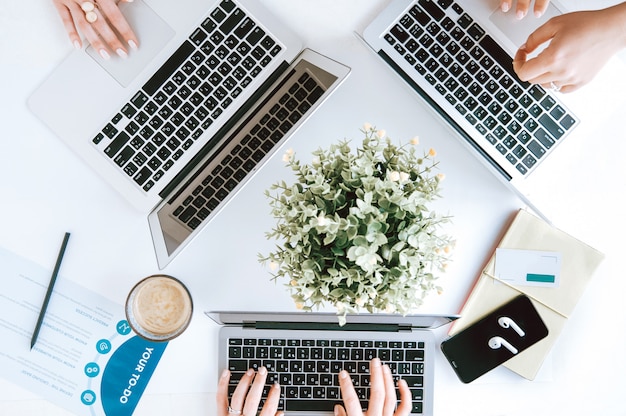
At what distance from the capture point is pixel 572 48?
37.9 inches

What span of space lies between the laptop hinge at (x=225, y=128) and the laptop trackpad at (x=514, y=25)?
40 cm

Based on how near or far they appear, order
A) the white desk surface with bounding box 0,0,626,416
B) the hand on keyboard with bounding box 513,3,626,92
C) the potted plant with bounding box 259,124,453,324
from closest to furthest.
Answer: the potted plant with bounding box 259,124,453,324, the hand on keyboard with bounding box 513,3,626,92, the white desk surface with bounding box 0,0,626,416

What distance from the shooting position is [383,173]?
82 cm

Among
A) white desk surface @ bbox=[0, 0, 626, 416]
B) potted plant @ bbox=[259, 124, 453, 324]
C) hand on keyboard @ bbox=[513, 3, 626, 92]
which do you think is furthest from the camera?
white desk surface @ bbox=[0, 0, 626, 416]

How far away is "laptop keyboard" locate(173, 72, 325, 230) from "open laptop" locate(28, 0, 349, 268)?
0.04 m

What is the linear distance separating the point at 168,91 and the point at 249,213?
282 millimetres

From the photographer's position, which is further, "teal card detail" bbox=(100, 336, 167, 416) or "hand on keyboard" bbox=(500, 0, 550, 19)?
"teal card detail" bbox=(100, 336, 167, 416)

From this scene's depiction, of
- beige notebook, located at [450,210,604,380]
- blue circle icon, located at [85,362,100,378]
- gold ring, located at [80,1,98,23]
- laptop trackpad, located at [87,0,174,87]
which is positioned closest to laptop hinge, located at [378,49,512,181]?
beige notebook, located at [450,210,604,380]

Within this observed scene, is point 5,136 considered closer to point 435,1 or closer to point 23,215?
point 23,215

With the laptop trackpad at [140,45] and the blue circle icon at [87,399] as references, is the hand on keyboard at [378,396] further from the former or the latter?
the laptop trackpad at [140,45]

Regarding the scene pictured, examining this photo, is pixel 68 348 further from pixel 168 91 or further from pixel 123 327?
pixel 168 91

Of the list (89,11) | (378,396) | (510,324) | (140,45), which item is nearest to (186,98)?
(140,45)

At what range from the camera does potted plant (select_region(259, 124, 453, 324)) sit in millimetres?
752

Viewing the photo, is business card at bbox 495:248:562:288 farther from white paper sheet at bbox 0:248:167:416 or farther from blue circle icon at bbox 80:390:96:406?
blue circle icon at bbox 80:390:96:406
